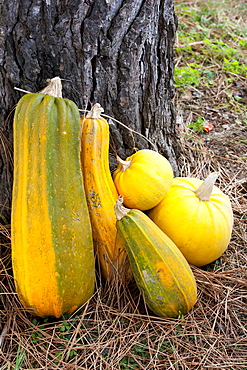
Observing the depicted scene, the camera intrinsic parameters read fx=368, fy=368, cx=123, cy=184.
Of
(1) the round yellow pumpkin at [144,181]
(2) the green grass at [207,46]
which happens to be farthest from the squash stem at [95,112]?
(2) the green grass at [207,46]

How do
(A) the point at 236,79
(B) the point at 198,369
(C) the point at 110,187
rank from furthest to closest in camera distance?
(A) the point at 236,79 → (C) the point at 110,187 → (B) the point at 198,369

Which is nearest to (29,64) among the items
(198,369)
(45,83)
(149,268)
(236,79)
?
(45,83)

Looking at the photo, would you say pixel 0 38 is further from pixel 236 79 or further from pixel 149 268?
pixel 236 79

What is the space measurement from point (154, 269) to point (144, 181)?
567mm

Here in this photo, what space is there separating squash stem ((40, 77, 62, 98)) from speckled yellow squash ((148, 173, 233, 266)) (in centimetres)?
97

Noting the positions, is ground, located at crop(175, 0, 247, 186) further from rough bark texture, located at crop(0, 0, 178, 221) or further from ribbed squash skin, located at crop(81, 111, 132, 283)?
ribbed squash skin, located at crop(81, 111, 132, 283)

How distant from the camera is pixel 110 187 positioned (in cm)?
235

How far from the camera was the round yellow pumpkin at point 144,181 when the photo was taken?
2.33 meters

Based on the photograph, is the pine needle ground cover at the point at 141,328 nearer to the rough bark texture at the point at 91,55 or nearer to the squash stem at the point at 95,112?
the rough bark texture at the point at 91,55

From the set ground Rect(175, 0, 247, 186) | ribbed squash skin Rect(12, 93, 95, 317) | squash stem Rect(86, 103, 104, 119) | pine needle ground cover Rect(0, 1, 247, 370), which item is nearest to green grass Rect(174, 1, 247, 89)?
ground Rect(175, 0, 247, 186)

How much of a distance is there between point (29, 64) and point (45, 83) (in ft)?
0.47

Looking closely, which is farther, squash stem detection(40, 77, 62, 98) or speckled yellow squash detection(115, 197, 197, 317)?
squash stem detection(40, 77, 62, 98)

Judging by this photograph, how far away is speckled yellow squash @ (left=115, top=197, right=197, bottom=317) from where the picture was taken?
2043 mm

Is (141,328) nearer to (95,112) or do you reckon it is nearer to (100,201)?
(100,201)
